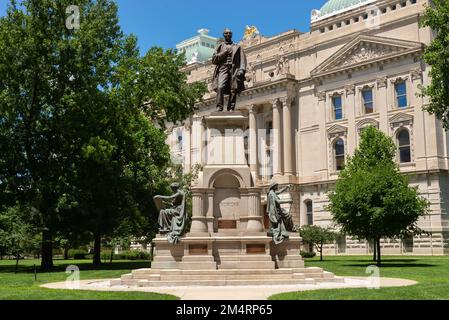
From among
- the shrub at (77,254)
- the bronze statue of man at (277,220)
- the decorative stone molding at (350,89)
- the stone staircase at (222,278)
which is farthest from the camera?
the shrub at (77,254)

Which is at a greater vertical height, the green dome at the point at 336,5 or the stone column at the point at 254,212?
the green dome at the point at 336,5

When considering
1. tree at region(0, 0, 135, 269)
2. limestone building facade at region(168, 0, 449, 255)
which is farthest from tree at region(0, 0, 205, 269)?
limestone building facade at region(168, 0, 449, 255)

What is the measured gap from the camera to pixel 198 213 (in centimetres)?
1848

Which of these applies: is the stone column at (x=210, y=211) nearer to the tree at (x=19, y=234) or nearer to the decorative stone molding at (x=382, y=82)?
the tree at (x=19, y=234)

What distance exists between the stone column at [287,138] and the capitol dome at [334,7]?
9.79 m

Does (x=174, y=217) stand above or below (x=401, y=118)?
below

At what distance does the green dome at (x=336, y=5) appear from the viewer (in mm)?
59281

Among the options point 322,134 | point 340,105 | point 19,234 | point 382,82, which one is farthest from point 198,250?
point 322,134

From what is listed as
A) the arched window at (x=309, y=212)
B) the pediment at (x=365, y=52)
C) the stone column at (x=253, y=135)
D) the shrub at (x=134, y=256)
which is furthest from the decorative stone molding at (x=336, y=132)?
the shrub at (x=134, y=256)

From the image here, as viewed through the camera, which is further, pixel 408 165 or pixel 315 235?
pixel 408 165

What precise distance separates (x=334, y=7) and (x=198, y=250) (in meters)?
49.9

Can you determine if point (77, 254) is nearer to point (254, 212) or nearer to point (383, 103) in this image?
point (383, 103)

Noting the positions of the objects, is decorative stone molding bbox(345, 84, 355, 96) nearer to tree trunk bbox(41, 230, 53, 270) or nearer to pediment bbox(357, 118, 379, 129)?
pediment bbox(357, 118, 379, 129)
